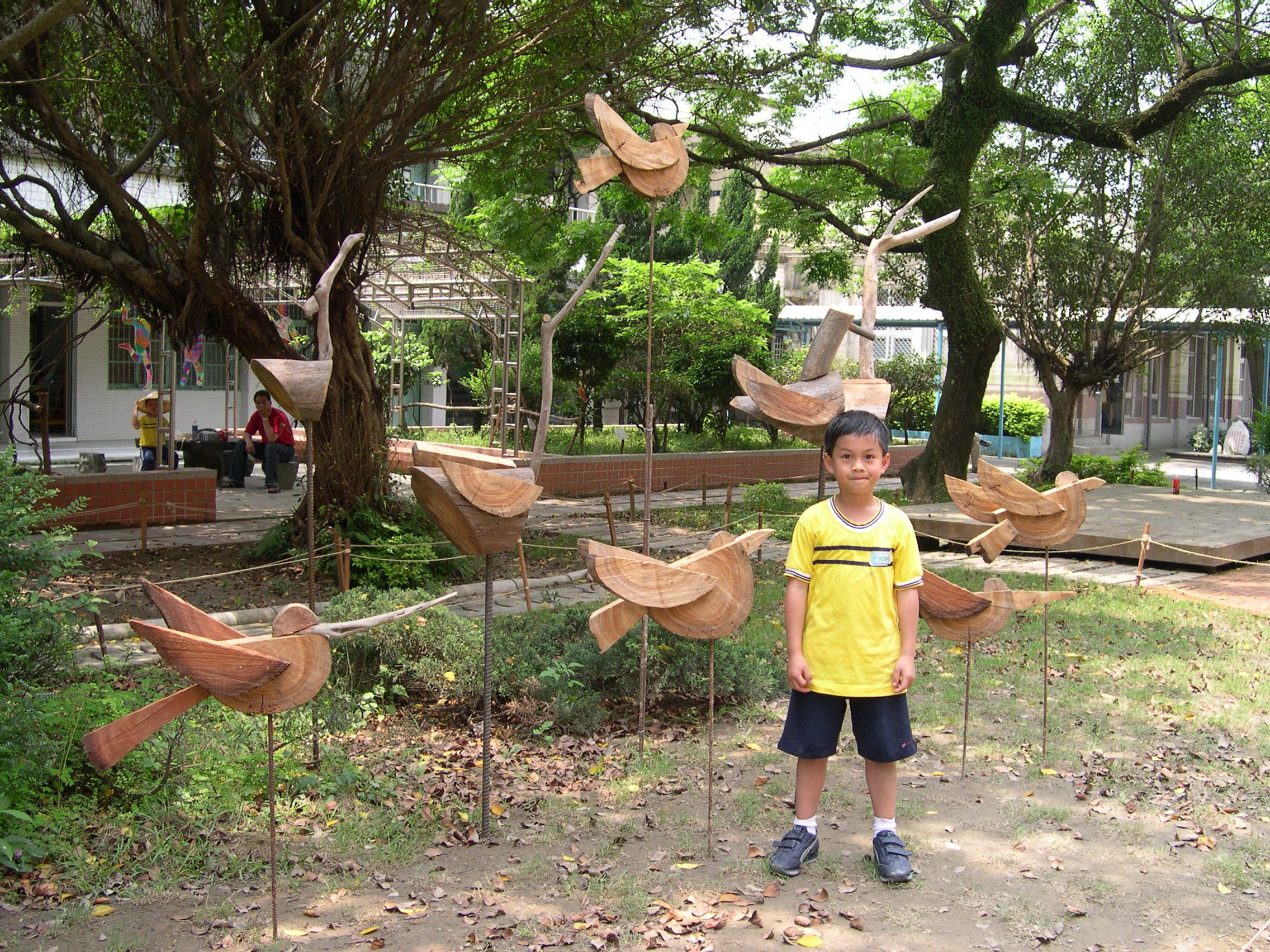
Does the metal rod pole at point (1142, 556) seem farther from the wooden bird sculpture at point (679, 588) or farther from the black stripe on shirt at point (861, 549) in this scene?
the wooden bird sculpture at point (679, 588)

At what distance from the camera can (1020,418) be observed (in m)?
26.4

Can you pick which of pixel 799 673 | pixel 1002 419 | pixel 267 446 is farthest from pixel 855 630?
pixel 1002 419

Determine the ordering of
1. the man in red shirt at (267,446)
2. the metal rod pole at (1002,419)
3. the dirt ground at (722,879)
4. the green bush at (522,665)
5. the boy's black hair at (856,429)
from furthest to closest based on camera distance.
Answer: the metal rod pole at (1002,419) < the man in red shirt at (267,446) < the green bush at (522,665) < the boy's black hair at (856,429) < the dirt ground at (722,879)

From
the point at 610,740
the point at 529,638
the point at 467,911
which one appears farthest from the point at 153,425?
the point at 467,911

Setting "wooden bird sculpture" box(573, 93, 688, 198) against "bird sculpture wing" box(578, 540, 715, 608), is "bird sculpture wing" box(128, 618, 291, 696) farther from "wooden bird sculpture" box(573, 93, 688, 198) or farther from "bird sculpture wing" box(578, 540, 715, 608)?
"wooden bird sculpture" box(573, 93, 688, 198)

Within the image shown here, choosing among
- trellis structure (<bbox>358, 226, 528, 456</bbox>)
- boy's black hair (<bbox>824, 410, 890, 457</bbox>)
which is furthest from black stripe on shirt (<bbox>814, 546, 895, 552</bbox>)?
trellis structure (<bbox>358, 226, 528, 456</bbox>)

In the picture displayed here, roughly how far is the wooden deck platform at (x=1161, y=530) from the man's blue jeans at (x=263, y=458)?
8.55 metres

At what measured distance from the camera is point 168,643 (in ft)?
9.07

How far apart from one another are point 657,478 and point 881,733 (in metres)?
12.3

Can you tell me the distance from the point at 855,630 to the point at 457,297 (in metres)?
14.1

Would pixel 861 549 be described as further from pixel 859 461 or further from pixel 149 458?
pixel 149 458

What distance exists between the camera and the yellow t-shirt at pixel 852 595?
3.55 meters

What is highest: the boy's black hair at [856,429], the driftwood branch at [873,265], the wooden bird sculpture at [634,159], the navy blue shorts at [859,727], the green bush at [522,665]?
the wooden bird sculpture at [634,159]

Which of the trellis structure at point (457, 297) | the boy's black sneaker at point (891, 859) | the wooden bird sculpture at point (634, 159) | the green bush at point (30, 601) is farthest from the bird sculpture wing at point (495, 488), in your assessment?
the trellis structure at point (457, 297)
